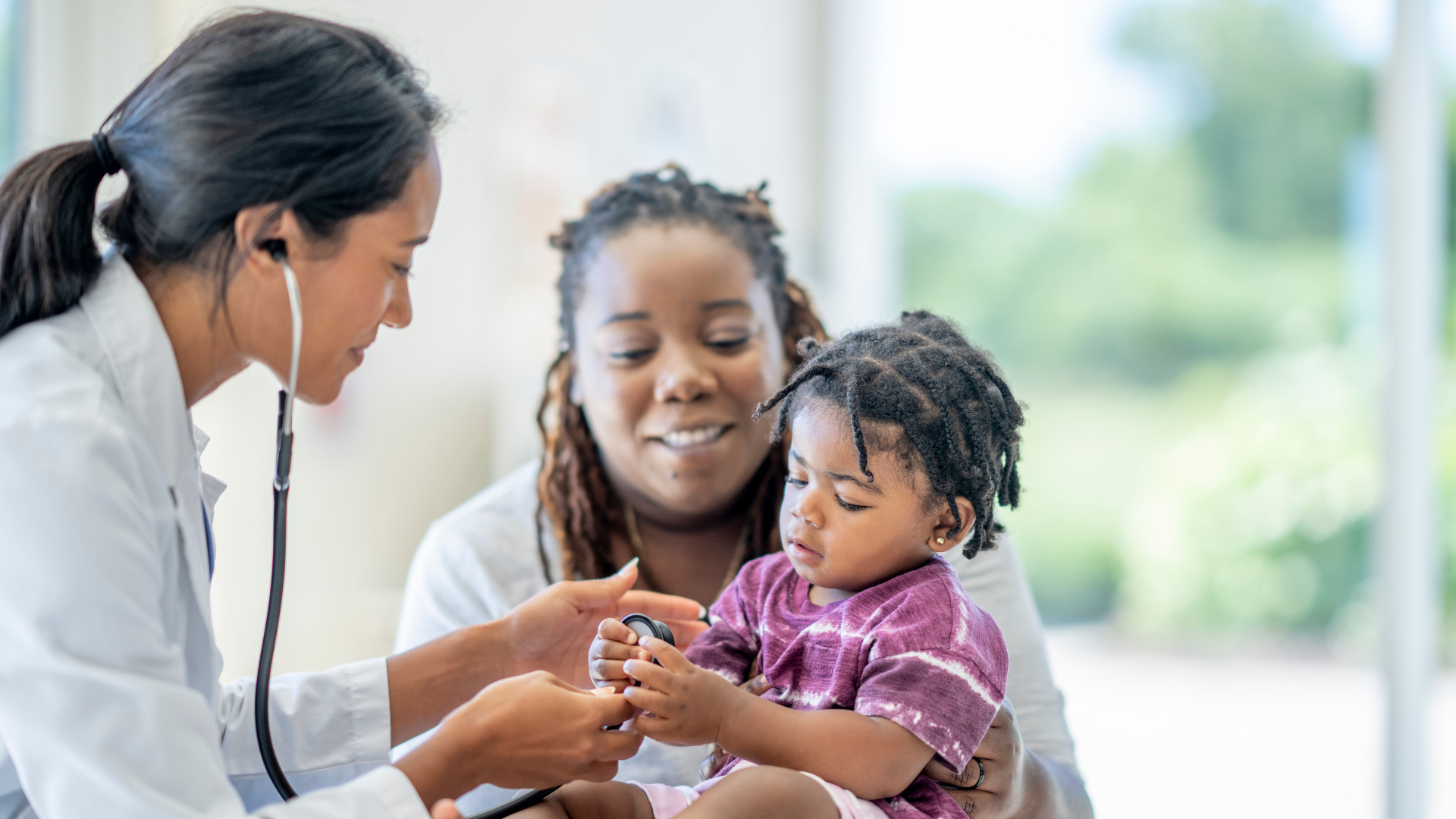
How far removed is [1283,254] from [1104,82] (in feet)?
2.57

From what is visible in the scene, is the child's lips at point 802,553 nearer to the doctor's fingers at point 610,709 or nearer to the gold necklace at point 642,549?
the doctor's fingers at point 610,709

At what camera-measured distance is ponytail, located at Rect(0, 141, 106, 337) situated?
0.98 metres

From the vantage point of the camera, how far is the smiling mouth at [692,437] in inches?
61.8

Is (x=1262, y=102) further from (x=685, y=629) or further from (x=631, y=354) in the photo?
(x=685, y=629)

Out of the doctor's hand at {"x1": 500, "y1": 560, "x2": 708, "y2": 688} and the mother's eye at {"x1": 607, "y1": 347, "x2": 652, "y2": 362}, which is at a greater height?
the mother's eye at {"x1": 607, "y1": 347, "x2": 652, "y2": 362}

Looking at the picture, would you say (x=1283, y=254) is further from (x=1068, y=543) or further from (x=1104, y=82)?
(x=1068, y=543)

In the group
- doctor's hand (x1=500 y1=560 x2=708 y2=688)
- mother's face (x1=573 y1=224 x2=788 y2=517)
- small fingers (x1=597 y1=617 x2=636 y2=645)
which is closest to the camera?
small fingers (x1=597 y1=617 x2=636 y2=645)

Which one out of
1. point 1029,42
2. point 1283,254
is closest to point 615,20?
point 1029,42

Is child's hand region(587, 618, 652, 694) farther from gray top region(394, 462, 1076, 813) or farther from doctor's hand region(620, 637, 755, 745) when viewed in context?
gray top region(394, 462, 1076, 813)

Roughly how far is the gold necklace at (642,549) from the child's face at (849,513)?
1.61 feet

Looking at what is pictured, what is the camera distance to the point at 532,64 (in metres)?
3.12

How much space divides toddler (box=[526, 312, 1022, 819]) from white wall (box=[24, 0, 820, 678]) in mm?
1167

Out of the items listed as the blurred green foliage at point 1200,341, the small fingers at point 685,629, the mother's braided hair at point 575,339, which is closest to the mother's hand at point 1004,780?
the small fingers at point 685,629

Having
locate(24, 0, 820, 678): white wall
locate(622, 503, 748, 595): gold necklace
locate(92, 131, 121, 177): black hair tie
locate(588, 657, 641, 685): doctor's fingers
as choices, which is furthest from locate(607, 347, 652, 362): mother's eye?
locate(24, 0, 820, 678): white wall
